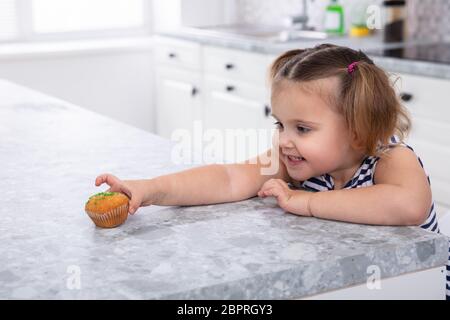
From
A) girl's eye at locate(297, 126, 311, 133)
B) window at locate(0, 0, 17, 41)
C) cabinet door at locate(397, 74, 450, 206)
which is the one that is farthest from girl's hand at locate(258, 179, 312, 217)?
window at locate(0, 0, 17, 41)

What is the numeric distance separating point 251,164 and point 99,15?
3.98 m

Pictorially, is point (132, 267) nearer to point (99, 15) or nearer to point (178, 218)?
point (178, 218)

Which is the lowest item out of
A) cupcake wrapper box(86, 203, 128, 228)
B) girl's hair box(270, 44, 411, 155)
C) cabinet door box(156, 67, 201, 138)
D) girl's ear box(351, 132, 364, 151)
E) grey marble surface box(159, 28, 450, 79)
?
cabinet door box(156, 67, 201, 138)

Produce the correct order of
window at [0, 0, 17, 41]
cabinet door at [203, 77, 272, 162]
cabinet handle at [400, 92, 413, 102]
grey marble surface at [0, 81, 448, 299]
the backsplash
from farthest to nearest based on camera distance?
window at [0, 0, 17, 41] → cabinet door at [203, 77, 272, 162] → the backsplash → cabinet handle at [400, 92, 413, 102] → grey marble surface at [0, 81, 448, 299]

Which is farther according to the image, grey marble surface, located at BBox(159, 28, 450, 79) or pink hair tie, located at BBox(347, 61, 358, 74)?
grey marble surface, located at BBox(159, 28, 450, 79)

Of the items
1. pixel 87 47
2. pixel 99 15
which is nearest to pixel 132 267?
pixel 87 47

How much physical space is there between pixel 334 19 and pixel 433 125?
1.58 metres

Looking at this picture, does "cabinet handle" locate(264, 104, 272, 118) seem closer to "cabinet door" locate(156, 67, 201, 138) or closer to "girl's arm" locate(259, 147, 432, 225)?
"cabinet door" locate(156, 67, 201, 138)

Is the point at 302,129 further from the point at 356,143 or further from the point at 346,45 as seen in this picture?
the point at 346,45

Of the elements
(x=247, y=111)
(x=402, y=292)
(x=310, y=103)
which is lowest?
(x=247, y=111)

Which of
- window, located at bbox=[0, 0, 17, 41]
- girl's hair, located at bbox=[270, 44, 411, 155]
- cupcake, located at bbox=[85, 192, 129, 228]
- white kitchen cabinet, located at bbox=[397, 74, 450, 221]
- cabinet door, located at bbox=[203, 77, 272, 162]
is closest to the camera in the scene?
cupcake, located at bbox=[85, 192, 129, 228]

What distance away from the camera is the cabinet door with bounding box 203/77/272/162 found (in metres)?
3.69

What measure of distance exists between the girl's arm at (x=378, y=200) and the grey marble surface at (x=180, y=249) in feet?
0.07
